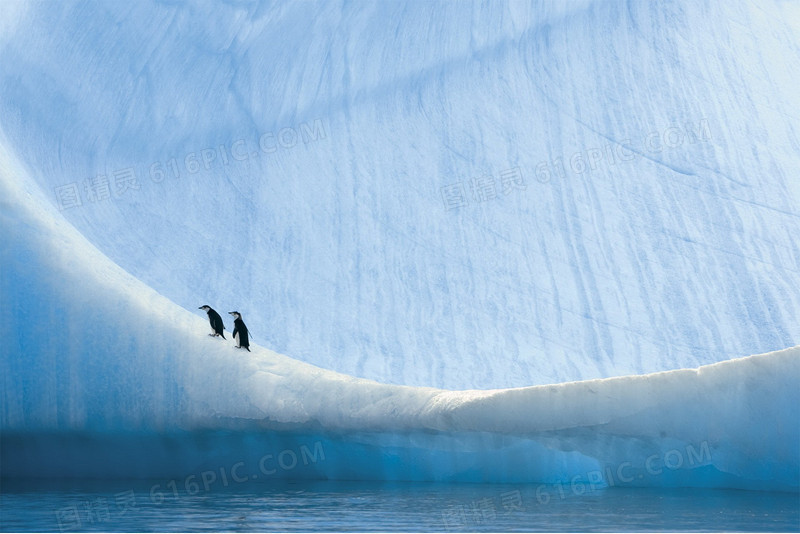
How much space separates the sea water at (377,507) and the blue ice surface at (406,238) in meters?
0.31

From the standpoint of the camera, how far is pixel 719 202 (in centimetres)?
1248

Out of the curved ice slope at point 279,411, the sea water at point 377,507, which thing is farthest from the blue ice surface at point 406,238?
the sea water at point 377,507

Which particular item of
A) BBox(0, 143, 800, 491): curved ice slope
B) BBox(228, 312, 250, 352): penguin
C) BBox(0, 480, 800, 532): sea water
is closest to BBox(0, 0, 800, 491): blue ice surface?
BBox(0, 143, 800, 491): curved ice slope

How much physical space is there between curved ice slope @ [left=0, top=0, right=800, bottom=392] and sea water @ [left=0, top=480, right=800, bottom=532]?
9.13 feet

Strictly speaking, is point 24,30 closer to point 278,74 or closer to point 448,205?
point 278,74

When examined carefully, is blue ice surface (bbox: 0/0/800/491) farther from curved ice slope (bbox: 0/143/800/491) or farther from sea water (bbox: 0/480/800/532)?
sea water (bbox: 0/480/800/532)

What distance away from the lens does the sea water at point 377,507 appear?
18.2 ft

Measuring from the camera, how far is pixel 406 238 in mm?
11773

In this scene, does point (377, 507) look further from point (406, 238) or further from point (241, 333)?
point (406, 238)

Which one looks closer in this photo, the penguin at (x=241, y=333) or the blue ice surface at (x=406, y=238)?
the blue ice surface at (x=406, y=238)

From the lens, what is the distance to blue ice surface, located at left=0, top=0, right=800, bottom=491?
766cm

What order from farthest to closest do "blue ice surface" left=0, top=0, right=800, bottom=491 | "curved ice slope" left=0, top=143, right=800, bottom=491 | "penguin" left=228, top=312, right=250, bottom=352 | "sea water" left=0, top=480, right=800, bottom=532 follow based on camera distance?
"penguin" left=228, top=312, right=250, bottom=352, "blue ice surface" left=0, top=0, right=800, bottom=491, "curved ice slope" left=0, top=143, right=800, bottom=491, "sea water" left=0, top=480, right=800, bottom=532

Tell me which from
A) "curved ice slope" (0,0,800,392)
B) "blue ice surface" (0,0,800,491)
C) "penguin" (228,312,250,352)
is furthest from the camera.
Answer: "curved ice slope" (0,0,800,392)

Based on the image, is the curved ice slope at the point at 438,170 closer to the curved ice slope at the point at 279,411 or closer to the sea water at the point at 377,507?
the curved ice slope at the point at 279,411
